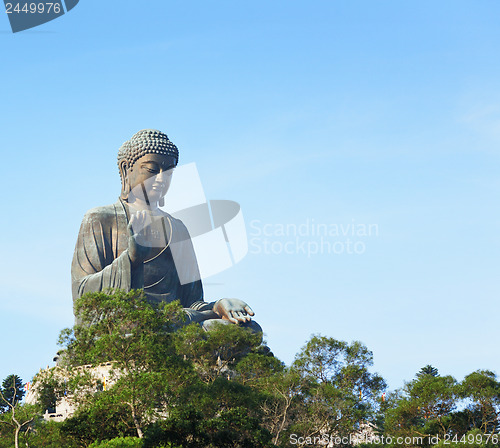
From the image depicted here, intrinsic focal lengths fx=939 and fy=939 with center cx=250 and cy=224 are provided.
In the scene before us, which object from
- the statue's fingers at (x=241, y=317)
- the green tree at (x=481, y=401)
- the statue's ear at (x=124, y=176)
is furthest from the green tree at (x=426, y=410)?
the statue's ear at (x=124, y=176)

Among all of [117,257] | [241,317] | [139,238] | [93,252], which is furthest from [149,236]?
[241,317]

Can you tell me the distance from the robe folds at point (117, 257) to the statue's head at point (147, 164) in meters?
0.72

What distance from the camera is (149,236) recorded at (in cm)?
2608

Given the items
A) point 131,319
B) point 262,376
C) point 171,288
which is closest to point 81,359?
point 131,319

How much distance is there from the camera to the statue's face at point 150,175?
26.4 metres

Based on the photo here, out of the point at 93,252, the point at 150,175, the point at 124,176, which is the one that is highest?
the point at 124,176

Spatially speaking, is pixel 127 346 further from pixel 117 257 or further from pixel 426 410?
pixel 117 257

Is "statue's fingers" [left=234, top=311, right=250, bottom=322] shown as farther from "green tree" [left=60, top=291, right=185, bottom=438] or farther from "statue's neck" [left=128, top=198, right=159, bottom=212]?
"green tree" [left=60, top=291, right=185, bottom=438]

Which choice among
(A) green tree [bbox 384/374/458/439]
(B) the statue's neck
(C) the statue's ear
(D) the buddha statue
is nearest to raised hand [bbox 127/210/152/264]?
(D) the buddha statue

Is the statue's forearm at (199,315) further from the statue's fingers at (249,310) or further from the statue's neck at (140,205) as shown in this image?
the statue's neck at (140,205)

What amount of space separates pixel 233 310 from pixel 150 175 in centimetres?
461

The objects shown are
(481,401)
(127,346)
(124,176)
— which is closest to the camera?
(127,346)

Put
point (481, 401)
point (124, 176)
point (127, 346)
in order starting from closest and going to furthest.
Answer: point (127, 346)
point (481, 401)
point (124, 176)

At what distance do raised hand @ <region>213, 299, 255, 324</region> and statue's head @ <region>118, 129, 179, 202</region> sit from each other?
3.78 m
